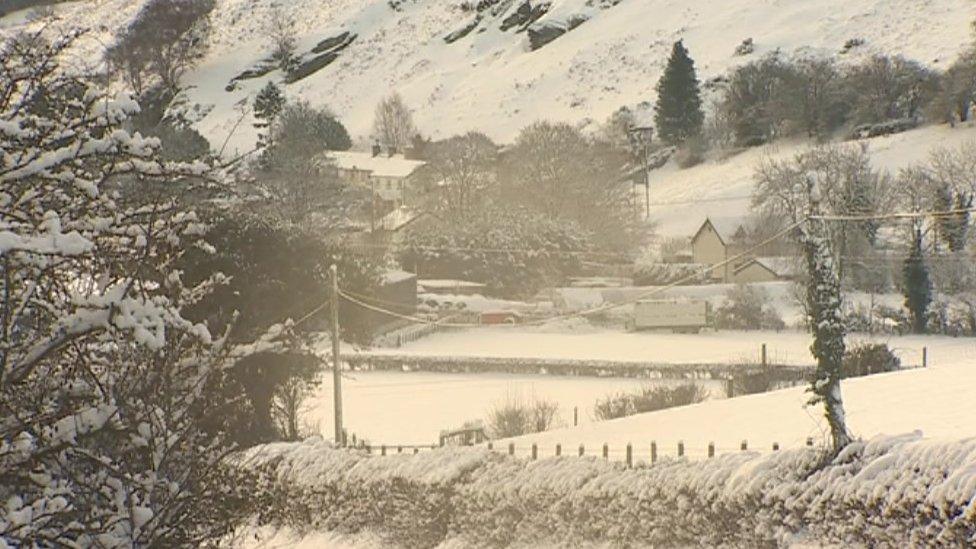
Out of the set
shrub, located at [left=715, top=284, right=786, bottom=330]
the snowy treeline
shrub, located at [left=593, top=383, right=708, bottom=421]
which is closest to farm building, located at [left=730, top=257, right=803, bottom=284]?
shrub, located at [left=715, top=284, right=786, bottom=330]

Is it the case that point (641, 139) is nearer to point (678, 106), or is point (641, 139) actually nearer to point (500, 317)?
point (678, 106)

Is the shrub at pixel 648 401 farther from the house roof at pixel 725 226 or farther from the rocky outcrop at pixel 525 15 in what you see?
the rocky outcrop at pixel 525 15

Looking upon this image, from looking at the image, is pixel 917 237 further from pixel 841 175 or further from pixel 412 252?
pixel 412 252

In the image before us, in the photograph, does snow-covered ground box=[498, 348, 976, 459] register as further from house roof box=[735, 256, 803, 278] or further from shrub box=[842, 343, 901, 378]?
house roof box=[735, 256, 803, 278]

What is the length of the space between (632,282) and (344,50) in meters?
60.2

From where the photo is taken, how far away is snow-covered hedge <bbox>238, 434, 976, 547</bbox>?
735 cm

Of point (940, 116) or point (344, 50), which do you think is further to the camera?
point (344, 50)

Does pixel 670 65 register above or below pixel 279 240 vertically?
above

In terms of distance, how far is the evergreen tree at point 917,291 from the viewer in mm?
31672

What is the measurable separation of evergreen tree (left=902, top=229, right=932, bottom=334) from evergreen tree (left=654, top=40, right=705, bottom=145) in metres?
27.7

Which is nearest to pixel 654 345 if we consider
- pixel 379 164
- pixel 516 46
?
pixel 379 164

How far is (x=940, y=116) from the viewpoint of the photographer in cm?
5109

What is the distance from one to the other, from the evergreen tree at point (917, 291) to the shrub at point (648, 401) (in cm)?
1186

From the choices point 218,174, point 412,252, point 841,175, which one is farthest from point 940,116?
point 218,174
